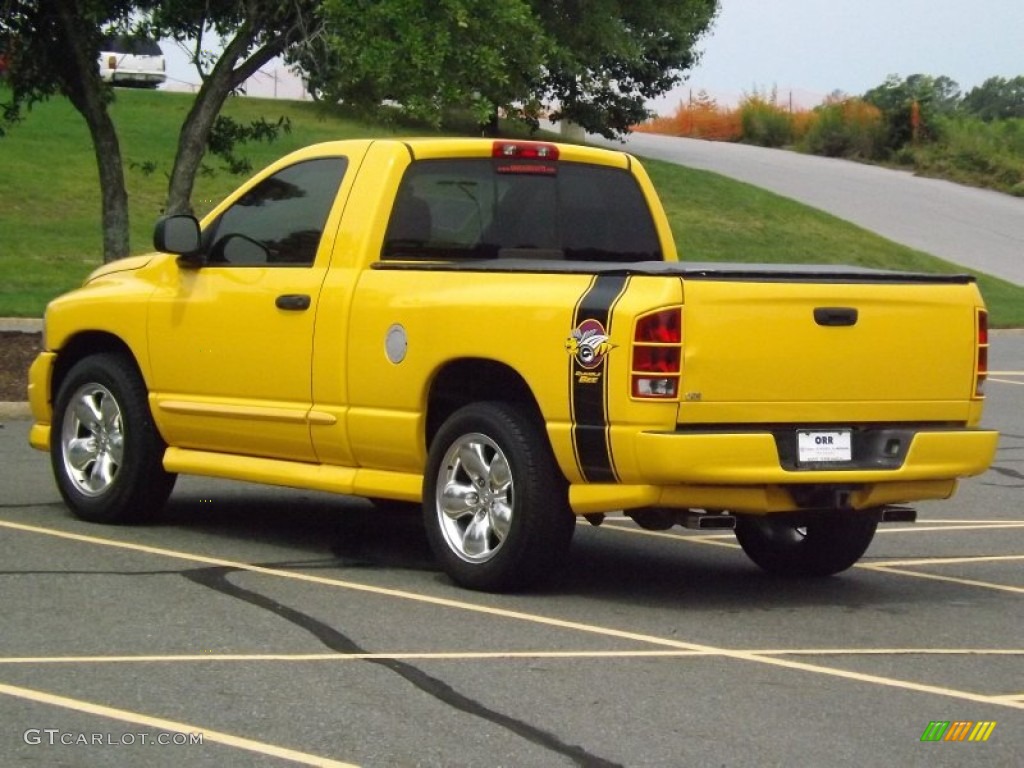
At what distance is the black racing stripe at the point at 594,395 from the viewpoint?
7.57 metres

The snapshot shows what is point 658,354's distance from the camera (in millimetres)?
7488

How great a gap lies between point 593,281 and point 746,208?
104ft

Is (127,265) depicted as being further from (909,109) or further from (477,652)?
(909,109)

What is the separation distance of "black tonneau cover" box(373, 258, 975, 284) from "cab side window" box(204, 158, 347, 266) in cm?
86

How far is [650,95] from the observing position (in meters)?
46.2

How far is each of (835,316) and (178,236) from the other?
347cm

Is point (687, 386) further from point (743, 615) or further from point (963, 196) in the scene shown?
point (963, 196)

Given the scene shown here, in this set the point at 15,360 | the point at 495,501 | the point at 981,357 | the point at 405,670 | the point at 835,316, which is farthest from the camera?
the point at 15,360

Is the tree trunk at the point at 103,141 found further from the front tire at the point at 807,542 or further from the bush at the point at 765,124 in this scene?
the bush at the point at 765,124

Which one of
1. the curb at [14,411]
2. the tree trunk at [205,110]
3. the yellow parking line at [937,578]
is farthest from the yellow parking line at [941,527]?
the tree trunk at [205,110]

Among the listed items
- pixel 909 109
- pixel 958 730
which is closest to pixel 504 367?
pixel 958 730

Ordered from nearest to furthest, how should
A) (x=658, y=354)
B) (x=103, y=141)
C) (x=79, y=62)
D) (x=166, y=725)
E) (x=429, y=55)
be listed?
(x=166, y=725) < (x=658, y=354) < (x=429, y=55) < (x=79, y=62) < (x=103, y=141)

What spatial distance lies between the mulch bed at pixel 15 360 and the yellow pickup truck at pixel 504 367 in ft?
17.8

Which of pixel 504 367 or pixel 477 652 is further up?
pixel 504 367
